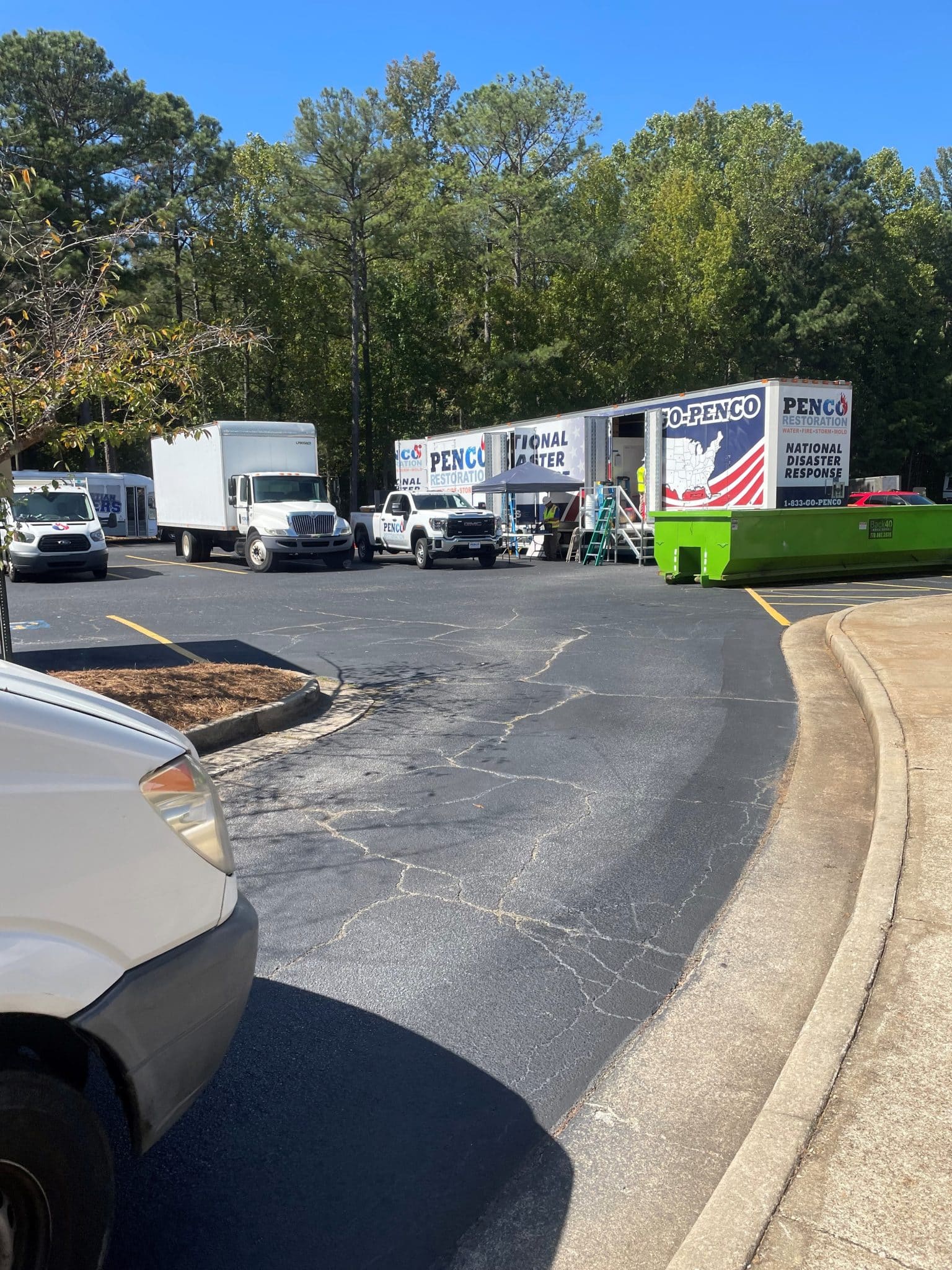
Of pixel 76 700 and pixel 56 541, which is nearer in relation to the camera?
pixel 76 700

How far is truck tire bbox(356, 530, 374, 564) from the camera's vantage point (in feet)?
92.4

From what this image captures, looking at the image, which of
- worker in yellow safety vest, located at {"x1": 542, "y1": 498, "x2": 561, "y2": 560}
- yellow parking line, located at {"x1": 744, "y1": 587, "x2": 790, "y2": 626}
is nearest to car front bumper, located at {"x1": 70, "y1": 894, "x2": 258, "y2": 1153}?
yellow parking line, located at {"x1": 744, "y1": 587, "x2": 790, "y2": 626}

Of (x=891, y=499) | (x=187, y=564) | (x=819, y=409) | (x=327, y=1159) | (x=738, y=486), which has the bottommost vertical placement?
(x=327, y=1159)

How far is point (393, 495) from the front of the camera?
88.1 feet

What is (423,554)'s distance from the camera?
82.2 feet

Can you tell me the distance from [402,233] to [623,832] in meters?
44.8

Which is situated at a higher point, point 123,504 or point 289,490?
point 289,490

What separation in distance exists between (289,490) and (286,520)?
1497 mm

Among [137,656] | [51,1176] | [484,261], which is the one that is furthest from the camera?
[484,261]

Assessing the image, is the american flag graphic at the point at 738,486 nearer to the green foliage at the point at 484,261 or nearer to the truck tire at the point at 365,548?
the truck tire at the point at 365,548

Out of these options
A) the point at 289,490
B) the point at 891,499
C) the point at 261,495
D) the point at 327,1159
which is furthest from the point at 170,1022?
the point at 891,499

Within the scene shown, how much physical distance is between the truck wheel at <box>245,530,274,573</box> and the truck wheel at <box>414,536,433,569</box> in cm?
347

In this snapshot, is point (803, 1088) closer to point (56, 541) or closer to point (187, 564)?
point (56, 541)

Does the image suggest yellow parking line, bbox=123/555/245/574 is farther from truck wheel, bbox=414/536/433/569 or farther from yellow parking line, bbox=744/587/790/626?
yellow parking line, bbox=744/587/790/626
